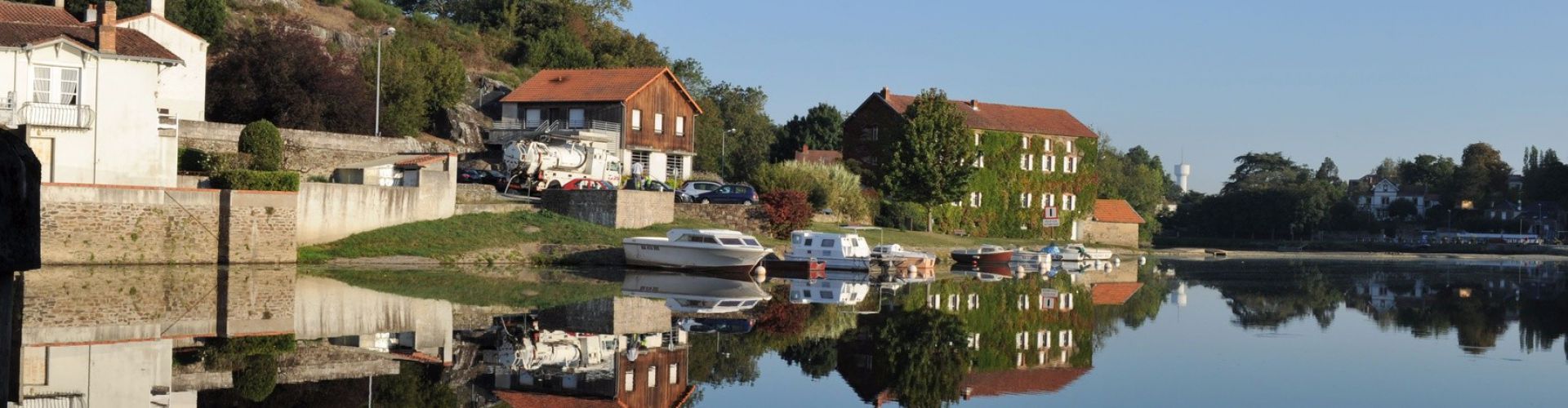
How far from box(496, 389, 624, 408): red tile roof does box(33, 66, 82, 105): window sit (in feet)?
74.5

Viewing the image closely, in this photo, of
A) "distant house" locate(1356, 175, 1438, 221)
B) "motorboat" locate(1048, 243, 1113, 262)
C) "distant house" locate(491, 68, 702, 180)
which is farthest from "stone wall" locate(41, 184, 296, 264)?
"distant house" locate(1356, 175, 1438, 221)

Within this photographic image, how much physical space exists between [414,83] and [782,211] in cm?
1695

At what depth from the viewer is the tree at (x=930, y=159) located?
6906 cm

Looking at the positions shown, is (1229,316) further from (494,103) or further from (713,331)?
(494,103)

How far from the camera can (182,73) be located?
46.7 m

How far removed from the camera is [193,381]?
49.9ft

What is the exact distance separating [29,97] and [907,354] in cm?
2363

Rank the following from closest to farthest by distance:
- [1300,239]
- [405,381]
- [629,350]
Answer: [405,381], [629,350], [1300,239]

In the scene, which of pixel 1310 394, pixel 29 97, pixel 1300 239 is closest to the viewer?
pixel 1310 394

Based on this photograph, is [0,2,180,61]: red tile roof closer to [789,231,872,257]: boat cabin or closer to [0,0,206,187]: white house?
[0,0,206,187]: white house

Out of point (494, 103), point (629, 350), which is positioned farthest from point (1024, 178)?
point (629, 350)

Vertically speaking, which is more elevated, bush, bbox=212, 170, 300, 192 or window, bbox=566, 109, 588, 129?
window, bbox=566, 109, 588, 129

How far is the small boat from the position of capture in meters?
56.6

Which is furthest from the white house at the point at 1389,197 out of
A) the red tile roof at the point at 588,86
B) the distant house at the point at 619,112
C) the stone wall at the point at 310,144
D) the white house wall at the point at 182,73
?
the white house wall at the point at 182,73
